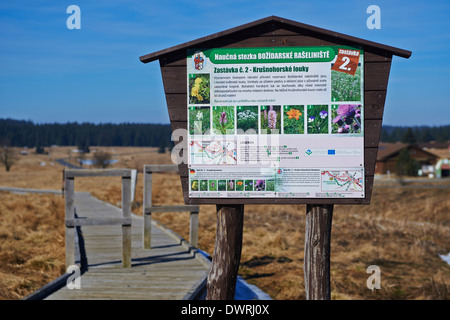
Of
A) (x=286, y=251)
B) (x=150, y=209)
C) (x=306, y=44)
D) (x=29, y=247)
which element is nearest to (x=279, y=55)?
(x=306, y=44)

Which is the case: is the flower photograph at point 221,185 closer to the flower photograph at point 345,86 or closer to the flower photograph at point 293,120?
the flower photograph at point 293,120

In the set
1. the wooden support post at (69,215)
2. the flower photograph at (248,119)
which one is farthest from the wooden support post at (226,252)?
the wooden support post at (69,215)

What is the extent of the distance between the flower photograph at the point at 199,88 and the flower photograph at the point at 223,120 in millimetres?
141

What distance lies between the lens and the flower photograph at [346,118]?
436cm

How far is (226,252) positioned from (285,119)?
1.32 metres

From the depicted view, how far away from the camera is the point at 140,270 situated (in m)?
8.23

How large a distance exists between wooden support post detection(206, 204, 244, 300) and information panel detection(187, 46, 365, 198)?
0.26 metres

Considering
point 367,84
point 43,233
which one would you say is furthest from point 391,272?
point 43,233

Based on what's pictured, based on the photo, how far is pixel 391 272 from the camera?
10930mm

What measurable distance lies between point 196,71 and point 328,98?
3.82ft

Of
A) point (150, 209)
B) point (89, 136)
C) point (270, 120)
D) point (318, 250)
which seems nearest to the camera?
point (270, 120)

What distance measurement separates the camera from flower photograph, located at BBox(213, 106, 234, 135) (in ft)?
14.3

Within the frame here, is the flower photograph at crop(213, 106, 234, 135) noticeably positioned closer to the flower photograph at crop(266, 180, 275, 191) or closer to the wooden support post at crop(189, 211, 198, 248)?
the flower photograph at crop(266, 180, 275, 191)

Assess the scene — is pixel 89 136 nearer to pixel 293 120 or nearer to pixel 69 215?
pixel 69 215
